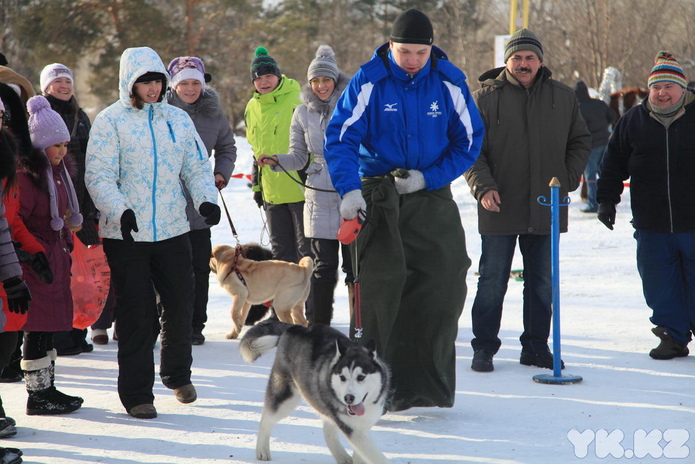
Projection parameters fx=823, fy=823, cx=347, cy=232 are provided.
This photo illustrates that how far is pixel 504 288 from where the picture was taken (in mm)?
5395

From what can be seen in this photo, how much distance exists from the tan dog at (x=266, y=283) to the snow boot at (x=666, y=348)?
2.52 metres

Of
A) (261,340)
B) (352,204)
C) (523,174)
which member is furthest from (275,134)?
(261,340)

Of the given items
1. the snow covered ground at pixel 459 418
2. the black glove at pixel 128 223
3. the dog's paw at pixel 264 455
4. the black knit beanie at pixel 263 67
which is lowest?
the snow covered ground at pixel 459 418

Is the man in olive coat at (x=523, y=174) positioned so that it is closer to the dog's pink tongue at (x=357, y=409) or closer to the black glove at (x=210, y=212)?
the black glove at (x=210, y=212)

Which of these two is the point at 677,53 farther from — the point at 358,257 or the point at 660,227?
the point at 358,257

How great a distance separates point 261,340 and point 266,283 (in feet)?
8.47

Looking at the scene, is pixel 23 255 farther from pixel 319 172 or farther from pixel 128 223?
pixel 319 172

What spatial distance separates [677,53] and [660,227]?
78.8 ft

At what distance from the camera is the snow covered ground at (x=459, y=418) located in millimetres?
3750

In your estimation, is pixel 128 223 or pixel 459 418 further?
pixel 459 418

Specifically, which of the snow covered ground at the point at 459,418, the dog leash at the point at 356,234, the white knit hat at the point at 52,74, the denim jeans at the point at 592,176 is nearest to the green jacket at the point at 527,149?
the snow covered ground at the point at 459,418

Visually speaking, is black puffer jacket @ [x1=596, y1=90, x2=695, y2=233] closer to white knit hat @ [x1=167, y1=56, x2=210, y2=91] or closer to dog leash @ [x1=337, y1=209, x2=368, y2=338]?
dog leash @ [x1=337, y1=209, x2=368, y2=338]

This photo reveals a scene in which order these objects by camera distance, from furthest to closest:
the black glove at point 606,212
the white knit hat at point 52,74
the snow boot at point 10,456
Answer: the white knit hat at point 52,74 < the black glove at point 606,212 < the snow boot at point 10,456

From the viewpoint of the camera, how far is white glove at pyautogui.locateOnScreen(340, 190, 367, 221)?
3.93 m
